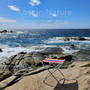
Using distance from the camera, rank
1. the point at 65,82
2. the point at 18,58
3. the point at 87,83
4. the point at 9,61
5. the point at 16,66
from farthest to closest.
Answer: the point at 18,58
the point at 9,61
the point at 16,66
the point at 65,82
the point at 87,83

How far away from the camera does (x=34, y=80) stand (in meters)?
5.28

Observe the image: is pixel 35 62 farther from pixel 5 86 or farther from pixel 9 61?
pixel 5 86

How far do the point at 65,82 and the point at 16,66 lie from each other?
6522mm

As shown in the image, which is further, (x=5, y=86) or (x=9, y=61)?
(x=9, y=61)

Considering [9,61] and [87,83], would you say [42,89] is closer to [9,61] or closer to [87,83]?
[87,83]

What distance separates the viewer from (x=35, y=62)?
1081 centimetres

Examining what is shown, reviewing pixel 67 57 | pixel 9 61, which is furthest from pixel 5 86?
pixel 67 57

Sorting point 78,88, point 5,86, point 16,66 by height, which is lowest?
point 16,66

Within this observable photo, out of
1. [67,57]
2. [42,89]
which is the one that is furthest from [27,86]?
[67,57]

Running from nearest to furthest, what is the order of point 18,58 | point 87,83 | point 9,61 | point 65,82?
point 87,83, point 65,82, point 9,61, point 18,58

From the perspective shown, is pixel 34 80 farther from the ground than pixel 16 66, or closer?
farther from the ground

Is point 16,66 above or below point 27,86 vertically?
below

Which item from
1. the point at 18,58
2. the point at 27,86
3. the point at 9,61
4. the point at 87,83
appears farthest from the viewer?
the point at 18,58

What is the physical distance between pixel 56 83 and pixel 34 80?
1.16 meters
